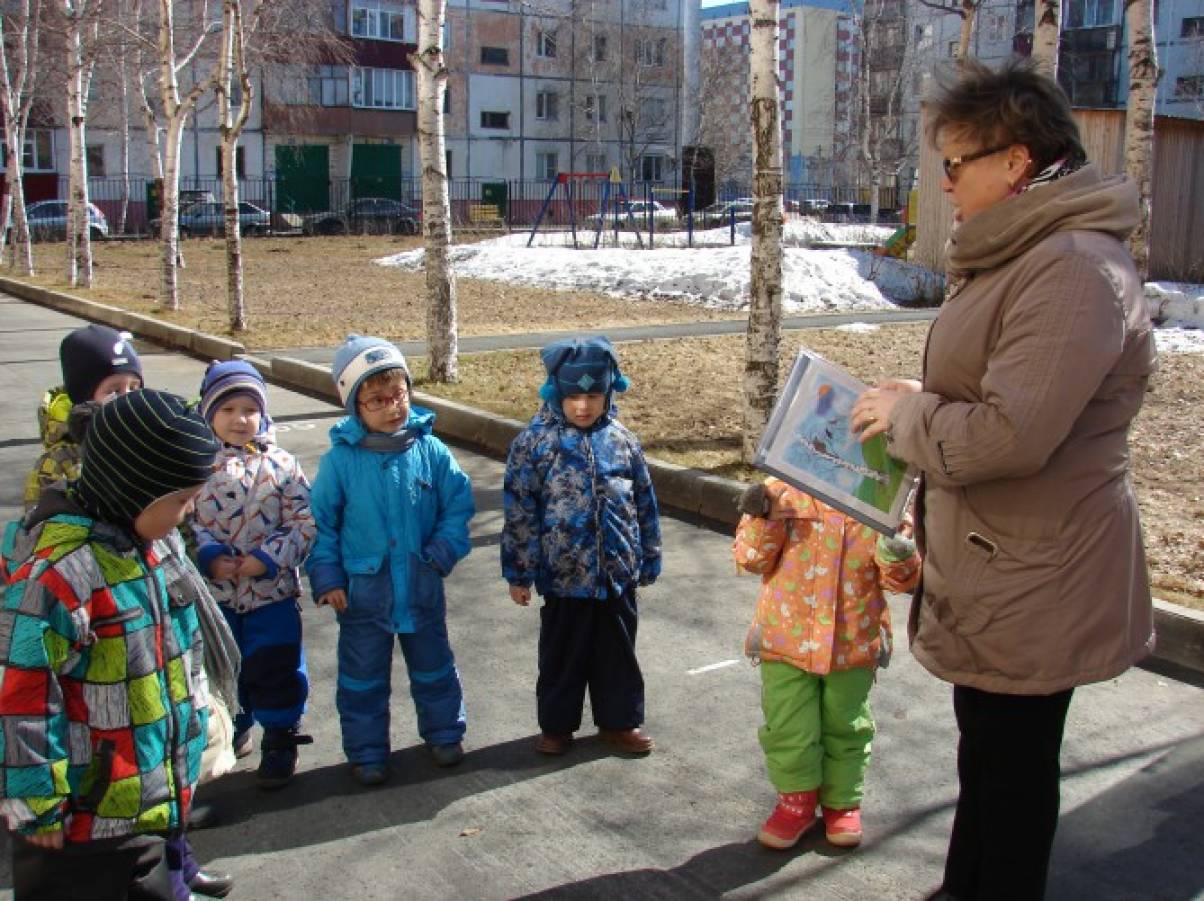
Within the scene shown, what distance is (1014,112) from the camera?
2553mm

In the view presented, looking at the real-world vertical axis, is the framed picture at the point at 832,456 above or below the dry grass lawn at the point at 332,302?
above

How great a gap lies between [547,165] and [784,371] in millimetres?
50225

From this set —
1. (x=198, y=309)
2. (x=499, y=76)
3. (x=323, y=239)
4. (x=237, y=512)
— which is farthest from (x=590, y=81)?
(x=237, y=512)

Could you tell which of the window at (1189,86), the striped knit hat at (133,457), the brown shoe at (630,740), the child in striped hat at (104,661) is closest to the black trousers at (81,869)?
the child in striped hat at (104,661)

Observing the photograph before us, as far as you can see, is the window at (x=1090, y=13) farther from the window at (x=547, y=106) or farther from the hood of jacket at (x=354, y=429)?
the hood of jacket at (x=354, y=429)

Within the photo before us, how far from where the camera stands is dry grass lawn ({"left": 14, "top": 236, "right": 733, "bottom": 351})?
16.1 metres

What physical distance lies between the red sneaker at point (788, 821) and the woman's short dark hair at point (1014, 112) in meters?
1.95

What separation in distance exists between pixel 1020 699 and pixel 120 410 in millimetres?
1983

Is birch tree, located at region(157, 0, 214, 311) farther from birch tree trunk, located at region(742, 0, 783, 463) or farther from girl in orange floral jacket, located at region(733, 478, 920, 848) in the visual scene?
girl in orange floral jacket, located at region(733, 478, 920, 848)

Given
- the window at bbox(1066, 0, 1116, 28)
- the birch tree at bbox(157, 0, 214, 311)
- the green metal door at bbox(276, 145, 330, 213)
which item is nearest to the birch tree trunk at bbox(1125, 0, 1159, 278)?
the birch tree at bbox(157, 0, 214, 311)

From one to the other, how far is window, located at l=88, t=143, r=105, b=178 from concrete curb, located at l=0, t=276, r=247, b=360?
2832 centimetres

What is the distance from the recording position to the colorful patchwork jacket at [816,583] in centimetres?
359

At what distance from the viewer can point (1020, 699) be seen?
2.68 meters

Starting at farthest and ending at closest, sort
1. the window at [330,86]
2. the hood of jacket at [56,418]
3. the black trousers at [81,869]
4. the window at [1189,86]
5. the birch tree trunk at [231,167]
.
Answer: the window at [330,86], the window at [1189,86], the birch tree trunk at [231,167], the hood of jacket at [56,418], the black trousers at [81,869]
